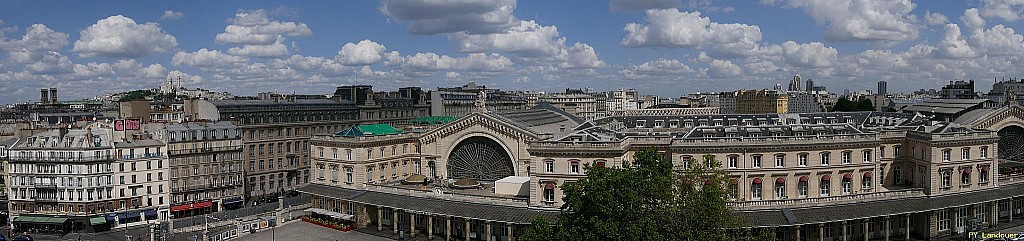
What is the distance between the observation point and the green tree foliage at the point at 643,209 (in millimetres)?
49219

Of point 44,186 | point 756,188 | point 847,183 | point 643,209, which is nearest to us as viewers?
point 643,209

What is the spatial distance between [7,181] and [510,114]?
53.0m

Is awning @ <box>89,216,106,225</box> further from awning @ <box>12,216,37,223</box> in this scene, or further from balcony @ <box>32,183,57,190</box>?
awning @ <box>12,216,37,223</box>

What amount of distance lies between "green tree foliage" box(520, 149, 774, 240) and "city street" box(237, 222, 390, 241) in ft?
92.0

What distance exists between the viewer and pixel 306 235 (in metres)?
76.2

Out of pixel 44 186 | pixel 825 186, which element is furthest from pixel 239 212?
pixel 825 186

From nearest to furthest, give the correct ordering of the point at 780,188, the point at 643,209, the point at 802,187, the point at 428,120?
the point at 643,209 → the point at 780,188 → the point at 802,187 → the point at 428,120

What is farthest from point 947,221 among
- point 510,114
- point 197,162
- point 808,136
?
point 197,162

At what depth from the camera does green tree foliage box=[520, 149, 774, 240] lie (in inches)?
1938

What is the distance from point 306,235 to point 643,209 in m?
37.6

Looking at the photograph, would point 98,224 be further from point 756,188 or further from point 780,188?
point 780,188

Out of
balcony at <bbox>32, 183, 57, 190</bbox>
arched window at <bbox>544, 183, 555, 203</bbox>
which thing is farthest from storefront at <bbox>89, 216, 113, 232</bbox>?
arched window at <bbox>544, 183, 555, 203</bbox>

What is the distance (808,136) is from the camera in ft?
225

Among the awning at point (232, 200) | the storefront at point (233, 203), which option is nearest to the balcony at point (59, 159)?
the awning at point (232, 200)
